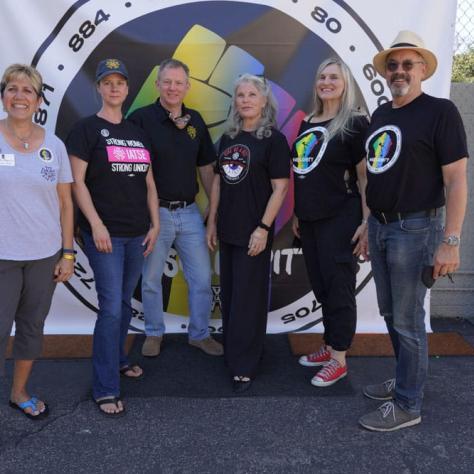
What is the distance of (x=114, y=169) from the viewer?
2416mm

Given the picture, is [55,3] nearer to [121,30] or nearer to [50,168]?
[121,30]

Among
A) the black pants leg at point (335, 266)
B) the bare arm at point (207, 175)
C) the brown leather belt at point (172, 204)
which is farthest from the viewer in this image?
the bare arm at point (207, 175)

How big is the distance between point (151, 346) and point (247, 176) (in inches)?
53.0

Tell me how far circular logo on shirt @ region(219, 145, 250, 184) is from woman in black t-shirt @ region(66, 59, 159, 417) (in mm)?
421

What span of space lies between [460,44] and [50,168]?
3.51 m

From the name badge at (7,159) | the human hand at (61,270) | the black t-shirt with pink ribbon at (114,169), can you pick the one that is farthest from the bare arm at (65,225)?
the name badge at (7,159)

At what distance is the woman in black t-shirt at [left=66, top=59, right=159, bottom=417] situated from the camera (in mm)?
2381

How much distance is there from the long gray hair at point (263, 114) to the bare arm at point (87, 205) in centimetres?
84

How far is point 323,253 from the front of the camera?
107 inches

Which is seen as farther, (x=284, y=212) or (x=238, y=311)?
(x=284, y=212)

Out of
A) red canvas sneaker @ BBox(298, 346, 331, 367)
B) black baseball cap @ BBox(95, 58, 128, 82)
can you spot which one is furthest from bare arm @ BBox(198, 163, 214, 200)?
red canvas sneaker @ BBox(298, 346, 331, 367)

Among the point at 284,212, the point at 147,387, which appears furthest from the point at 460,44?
the point at 147,387

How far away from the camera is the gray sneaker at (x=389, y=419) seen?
7.66ft

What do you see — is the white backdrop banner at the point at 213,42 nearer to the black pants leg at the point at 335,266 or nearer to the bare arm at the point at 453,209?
the black pants leg at the point at 335,266
